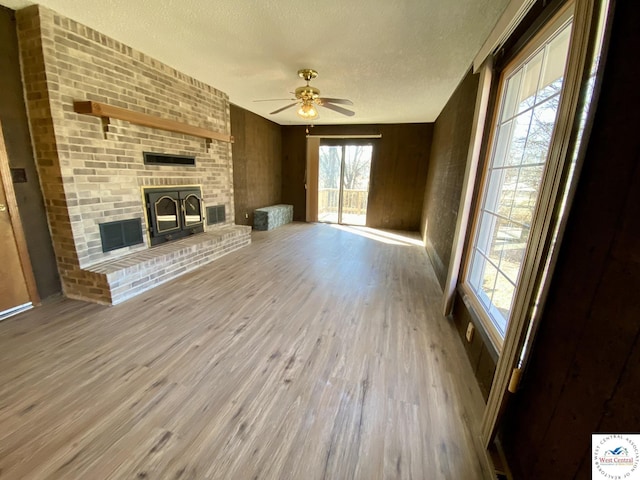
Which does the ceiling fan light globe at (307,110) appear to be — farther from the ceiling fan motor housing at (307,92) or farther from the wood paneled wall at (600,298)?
the wood paneled wall at (600,298)

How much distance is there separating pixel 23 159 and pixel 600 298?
3.88m

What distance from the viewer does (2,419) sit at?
1.32 m

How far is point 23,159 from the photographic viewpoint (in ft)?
7.38

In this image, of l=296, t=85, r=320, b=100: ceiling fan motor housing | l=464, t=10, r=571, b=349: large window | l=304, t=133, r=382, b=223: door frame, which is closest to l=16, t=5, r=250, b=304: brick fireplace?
l=296, t=85, r=320, b=100: ceiling fan motor housing

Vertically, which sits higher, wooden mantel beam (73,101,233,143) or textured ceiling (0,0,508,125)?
textured ceiling (0,0,508,125)

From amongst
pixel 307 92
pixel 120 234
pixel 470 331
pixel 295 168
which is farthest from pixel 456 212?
pixel 295 168

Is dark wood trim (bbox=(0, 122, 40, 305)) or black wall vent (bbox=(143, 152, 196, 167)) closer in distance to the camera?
dark wood trim (bbox=(0, 122, 40, 305))

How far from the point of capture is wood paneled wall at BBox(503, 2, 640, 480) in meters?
0.68

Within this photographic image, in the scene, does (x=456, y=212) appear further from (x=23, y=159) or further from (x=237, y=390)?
(x=23, y=159)

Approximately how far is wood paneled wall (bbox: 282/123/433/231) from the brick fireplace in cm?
355

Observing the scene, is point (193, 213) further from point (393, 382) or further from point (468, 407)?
point (468, 407)

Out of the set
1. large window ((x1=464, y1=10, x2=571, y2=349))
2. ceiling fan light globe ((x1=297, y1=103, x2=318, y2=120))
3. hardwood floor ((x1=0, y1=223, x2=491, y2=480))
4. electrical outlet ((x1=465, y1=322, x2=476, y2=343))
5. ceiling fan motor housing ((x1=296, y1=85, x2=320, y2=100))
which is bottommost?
hardwood floor ((x1=0, y1=223, x2=491, y2=480))

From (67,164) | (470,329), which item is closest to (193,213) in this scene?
(67,164)

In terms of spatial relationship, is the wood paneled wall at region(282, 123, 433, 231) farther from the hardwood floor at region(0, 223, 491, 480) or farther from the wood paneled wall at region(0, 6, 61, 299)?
the wood paneled wall at region(0, 6, 61, 299)
